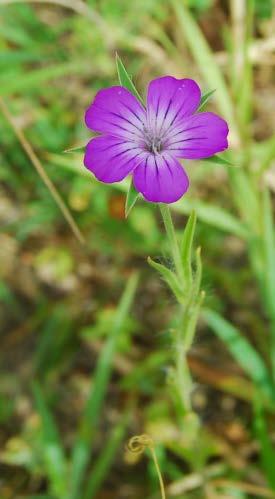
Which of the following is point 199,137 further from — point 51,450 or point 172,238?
point 51,450

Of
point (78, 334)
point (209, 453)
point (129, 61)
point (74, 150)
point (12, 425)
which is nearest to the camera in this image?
point (74, 150)

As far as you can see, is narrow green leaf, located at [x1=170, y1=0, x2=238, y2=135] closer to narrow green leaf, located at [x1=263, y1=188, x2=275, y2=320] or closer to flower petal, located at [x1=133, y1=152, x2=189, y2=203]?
narrow green leaf, located at [x1=263, y1=188, x2=275, y2=320]

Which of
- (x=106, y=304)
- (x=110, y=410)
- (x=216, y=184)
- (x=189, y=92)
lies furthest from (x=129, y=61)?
(x=189, y=92)

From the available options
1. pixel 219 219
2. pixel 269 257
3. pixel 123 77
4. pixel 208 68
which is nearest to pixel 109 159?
pixel 123 77

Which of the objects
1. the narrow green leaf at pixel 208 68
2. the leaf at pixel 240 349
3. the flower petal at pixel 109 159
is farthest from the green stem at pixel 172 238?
the narrow green leaf at pixel 208 68

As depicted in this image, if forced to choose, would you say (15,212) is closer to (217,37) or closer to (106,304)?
(106,304)

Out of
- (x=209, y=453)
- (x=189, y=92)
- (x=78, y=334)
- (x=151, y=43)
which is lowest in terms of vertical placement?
(x=209, y=453)

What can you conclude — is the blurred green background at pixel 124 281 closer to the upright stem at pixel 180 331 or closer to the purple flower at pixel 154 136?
the upright stem at pixel 180 331

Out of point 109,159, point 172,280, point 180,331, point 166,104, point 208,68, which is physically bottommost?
point 180,331

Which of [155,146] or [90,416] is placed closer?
[155,146]
